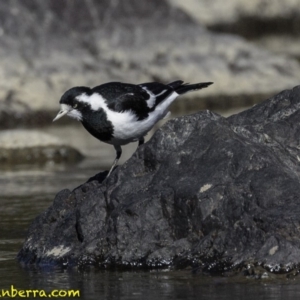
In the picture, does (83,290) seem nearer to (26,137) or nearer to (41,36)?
(26,137)

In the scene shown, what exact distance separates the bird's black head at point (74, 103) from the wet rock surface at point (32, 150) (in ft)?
17.1

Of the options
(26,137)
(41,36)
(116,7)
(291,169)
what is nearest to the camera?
(291,169)

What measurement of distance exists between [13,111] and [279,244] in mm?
11406

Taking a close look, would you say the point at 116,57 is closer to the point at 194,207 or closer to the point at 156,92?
the point at 156,92

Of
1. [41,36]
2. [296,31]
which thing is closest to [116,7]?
[41,36]

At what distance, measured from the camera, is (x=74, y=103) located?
24.5 feet

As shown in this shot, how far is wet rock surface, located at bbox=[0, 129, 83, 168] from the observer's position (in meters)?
12.7

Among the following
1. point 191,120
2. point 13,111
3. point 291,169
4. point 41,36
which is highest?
point 41,36

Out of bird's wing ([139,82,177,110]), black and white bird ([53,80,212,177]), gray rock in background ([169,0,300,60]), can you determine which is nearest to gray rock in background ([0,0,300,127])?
gray rock in background ([169,0,300,60])

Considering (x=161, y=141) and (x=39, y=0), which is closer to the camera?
(x=161, y=141)

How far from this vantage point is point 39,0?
18500 mm

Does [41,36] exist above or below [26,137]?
above

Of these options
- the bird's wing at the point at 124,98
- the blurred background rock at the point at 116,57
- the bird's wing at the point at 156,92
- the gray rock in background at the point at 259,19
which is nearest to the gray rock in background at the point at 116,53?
the blurred background rock at the point at 116,57

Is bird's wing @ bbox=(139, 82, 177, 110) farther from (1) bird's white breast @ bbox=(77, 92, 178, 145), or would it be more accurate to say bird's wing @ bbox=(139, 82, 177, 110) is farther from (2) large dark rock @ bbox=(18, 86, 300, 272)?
(2) large dark rock @ bbox=(18, 86, 300, 272)
